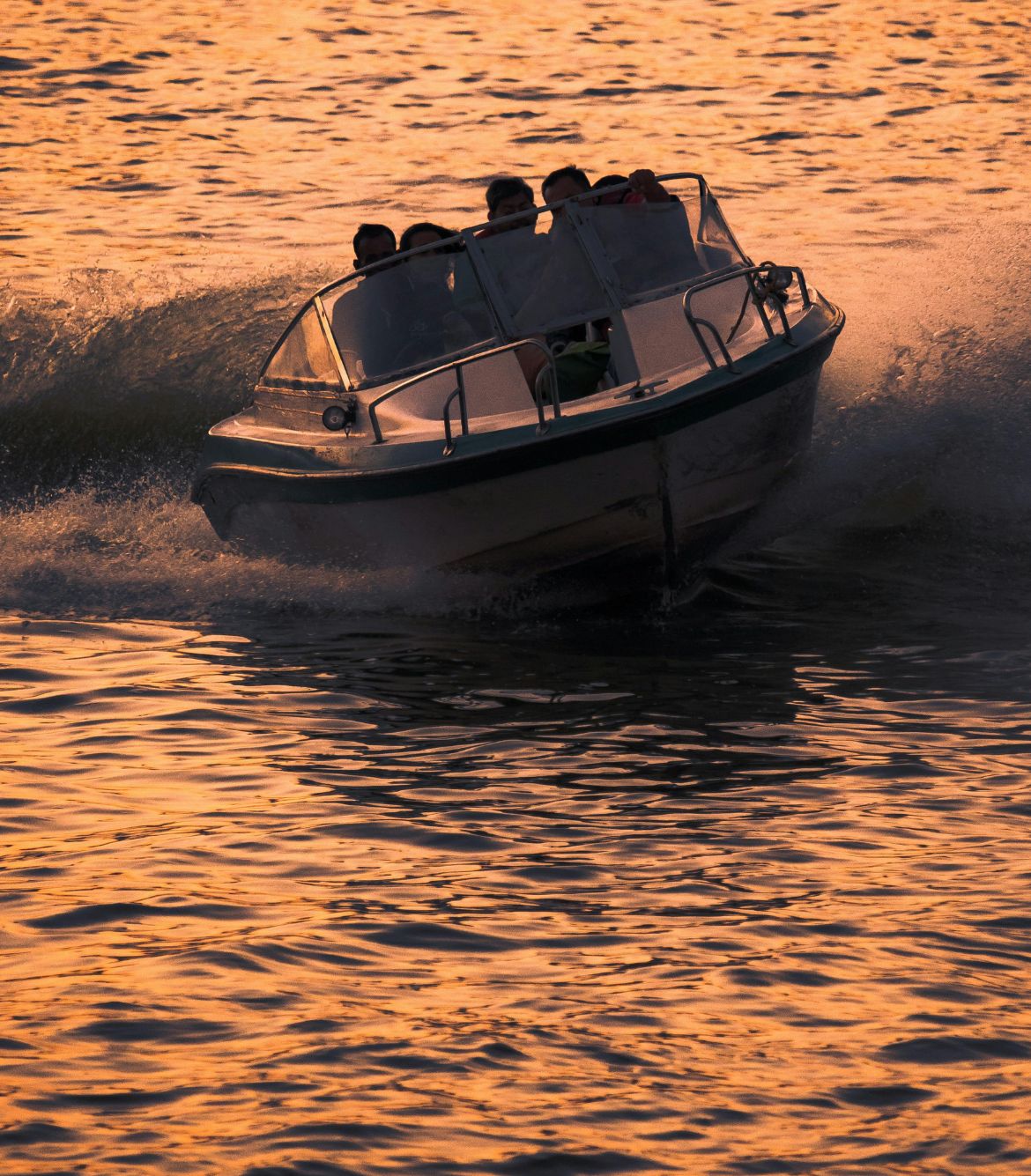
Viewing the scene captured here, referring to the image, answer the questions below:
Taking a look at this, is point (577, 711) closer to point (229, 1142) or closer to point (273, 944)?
point (273, 944)

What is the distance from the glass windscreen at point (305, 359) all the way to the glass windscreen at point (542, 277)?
2.76 ft

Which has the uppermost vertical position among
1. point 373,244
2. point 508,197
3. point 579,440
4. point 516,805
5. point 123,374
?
point 508,197

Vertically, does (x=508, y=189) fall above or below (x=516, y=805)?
above

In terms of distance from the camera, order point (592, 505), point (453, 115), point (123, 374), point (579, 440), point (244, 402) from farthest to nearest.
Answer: point (453, 115) < point (123, 374) < point (244, 402) < point (592, 505) < point (579, 440)

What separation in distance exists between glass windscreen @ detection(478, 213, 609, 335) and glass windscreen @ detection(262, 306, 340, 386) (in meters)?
0.84

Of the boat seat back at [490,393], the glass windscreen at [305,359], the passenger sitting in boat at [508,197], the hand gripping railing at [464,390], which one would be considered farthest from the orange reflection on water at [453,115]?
the hand gripping railing at [464,390]

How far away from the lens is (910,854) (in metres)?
4.98

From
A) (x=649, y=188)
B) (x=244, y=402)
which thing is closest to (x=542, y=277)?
(x=649, y=188)

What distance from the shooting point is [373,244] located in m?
8.45

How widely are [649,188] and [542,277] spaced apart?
2.23 ft

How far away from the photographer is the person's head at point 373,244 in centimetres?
844

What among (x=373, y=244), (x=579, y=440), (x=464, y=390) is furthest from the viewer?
(x=373, y=244)

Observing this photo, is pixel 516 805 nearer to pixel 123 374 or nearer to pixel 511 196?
pixel 511 196

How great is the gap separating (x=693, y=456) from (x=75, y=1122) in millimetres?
4437
